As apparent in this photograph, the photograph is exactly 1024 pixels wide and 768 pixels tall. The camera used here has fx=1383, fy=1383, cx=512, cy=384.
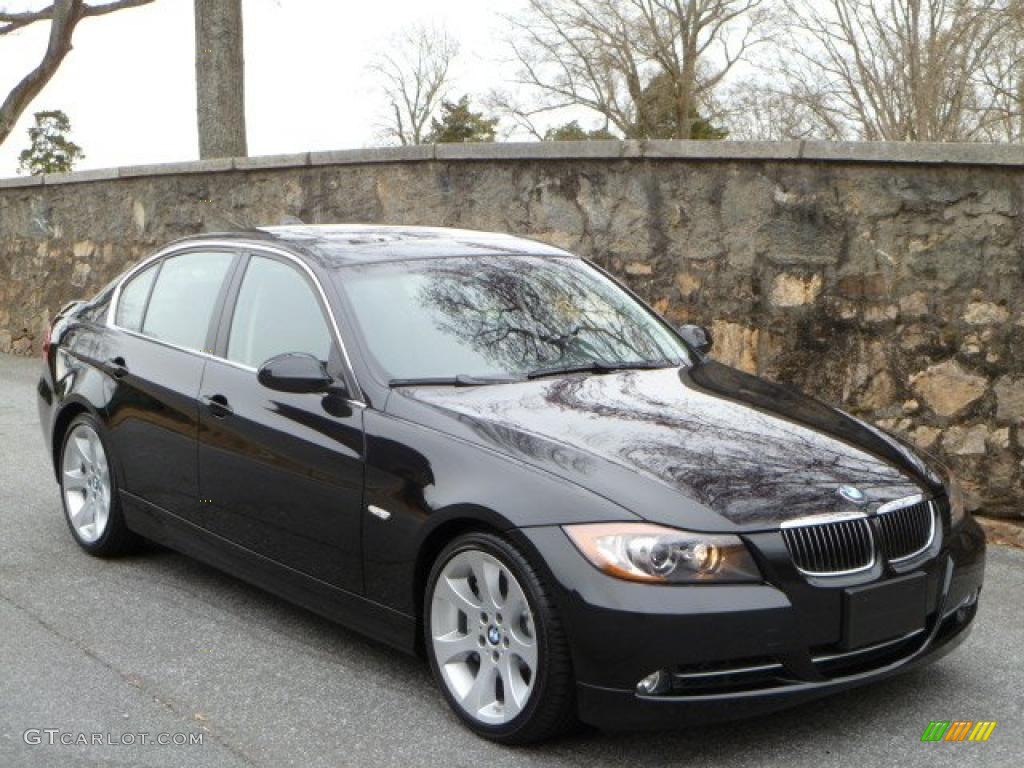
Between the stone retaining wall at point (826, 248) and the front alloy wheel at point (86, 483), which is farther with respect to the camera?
the stone retaining wall at point (826, 248)

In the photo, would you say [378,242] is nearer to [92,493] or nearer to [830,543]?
[92,493]

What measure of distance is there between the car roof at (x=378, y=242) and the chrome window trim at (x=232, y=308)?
4cm

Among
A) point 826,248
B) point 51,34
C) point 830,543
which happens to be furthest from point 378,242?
point 51,34

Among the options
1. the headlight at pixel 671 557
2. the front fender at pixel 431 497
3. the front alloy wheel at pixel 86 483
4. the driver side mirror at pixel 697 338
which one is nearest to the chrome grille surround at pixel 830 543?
the headlight at pixel 671 557

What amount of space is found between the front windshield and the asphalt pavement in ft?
3.54

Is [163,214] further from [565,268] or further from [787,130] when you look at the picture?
[787,130]

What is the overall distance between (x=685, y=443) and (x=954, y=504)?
98cm

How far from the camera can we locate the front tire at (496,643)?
387 cm

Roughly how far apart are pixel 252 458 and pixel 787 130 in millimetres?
33815

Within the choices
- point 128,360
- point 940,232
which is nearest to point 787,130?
point 940,232

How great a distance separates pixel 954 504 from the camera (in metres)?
4.52

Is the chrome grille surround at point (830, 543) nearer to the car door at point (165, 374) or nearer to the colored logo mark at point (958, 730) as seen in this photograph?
the colored logo mark at point (958, 730)

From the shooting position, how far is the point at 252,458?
4988 mm

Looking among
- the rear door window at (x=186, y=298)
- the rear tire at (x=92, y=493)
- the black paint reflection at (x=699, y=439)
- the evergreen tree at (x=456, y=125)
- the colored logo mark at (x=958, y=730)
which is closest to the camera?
the black paint reflection at (x=699, y=439)
